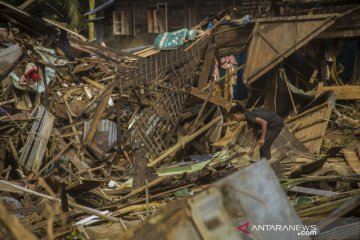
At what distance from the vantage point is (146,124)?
1094 centimetres

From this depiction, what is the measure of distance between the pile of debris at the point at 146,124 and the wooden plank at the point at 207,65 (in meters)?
0.03

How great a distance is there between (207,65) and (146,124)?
334 cm

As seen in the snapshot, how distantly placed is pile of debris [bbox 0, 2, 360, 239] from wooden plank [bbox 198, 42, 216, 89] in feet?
0.09

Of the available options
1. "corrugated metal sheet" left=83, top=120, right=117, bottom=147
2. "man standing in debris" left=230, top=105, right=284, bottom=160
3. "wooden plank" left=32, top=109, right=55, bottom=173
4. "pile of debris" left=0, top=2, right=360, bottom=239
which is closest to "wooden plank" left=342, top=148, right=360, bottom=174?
"pile of debris" left=0, top=2, right=360, bottom=239

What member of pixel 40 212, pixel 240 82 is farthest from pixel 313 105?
pixel 40 212

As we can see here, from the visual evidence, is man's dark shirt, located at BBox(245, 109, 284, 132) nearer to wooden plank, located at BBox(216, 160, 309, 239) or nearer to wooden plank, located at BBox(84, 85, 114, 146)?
wooden plank, located at BBox(84, 85, 114, 146)

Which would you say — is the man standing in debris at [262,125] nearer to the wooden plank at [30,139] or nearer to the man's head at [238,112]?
the man's head at [238,112]

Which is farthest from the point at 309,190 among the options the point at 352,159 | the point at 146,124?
the point at 146,124

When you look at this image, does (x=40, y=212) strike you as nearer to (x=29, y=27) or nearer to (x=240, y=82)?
(x=29, y=27)

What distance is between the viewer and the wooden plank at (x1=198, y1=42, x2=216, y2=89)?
1326 cm

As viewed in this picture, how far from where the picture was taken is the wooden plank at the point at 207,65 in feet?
43.5

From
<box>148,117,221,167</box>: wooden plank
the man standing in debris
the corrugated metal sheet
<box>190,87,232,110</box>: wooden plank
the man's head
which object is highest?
the man's head

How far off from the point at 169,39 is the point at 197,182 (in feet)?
25.9

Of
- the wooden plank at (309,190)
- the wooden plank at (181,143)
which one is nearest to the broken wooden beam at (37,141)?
the wooden plank at (181,143)
